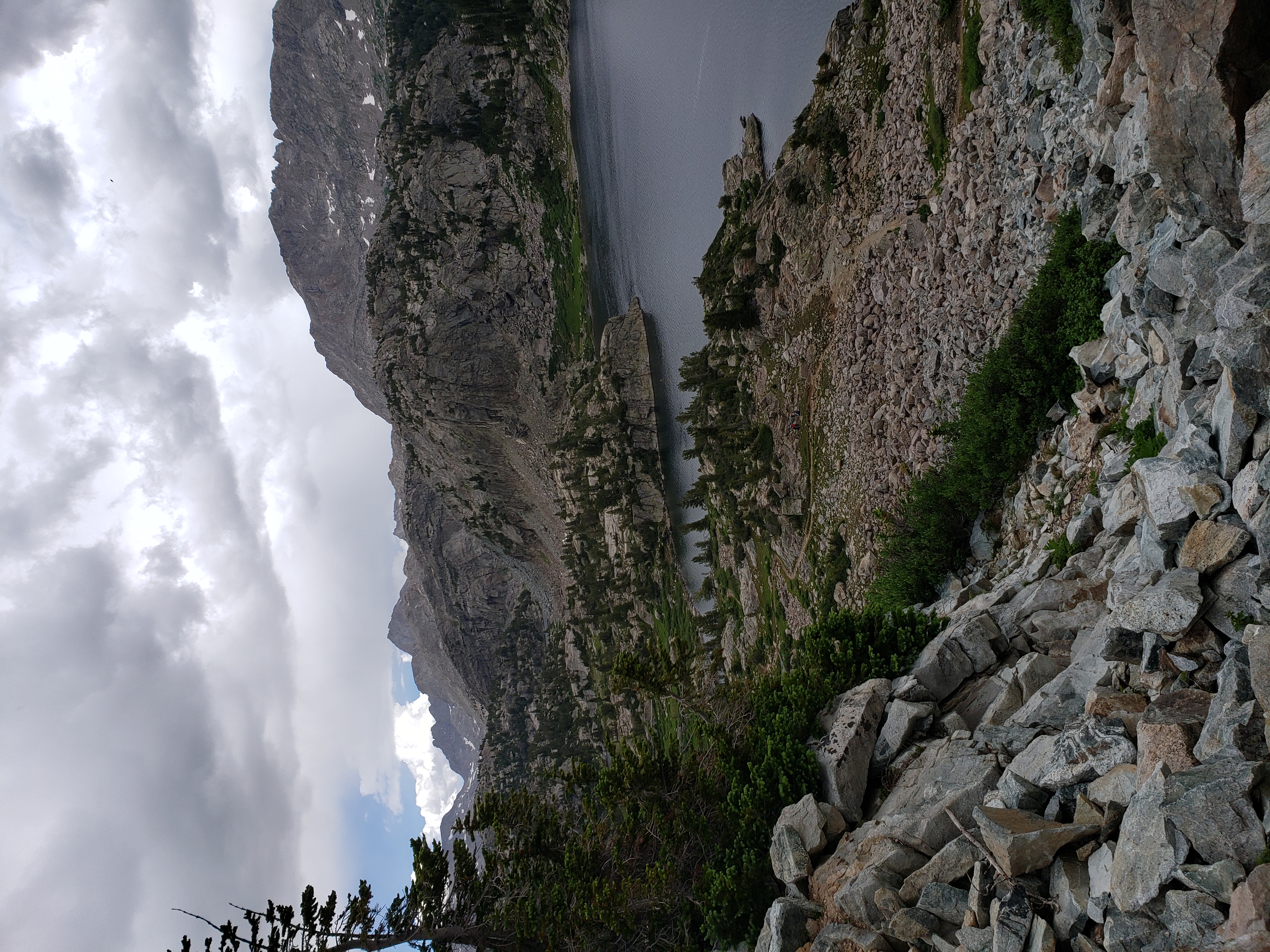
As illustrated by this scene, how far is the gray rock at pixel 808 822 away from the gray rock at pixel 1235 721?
4961mm

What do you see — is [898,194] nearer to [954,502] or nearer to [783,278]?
[783,278]

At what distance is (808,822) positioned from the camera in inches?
372

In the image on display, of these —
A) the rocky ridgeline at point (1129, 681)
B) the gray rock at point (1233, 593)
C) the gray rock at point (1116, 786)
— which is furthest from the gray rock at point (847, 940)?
the gray rock at point (1233, 593)

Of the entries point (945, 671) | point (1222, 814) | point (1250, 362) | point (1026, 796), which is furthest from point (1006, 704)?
point (1250, 362)

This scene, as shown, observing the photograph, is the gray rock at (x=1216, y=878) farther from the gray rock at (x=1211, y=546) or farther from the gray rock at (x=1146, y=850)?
the gray rock at (x=1211, y=546)

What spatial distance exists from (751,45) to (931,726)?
26.7 meters

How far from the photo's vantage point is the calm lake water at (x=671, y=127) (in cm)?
2538

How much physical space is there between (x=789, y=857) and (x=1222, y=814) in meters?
→ 5.60

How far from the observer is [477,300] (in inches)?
1567

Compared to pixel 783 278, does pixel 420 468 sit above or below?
above

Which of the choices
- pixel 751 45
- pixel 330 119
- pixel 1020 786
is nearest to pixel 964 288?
pixel 1020 786

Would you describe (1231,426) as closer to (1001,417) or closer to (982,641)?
(982,641)

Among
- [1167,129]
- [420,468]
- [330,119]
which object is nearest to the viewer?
[1167,129]

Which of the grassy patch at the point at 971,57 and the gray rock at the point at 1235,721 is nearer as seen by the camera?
the gray rock at the point at 1235,721
